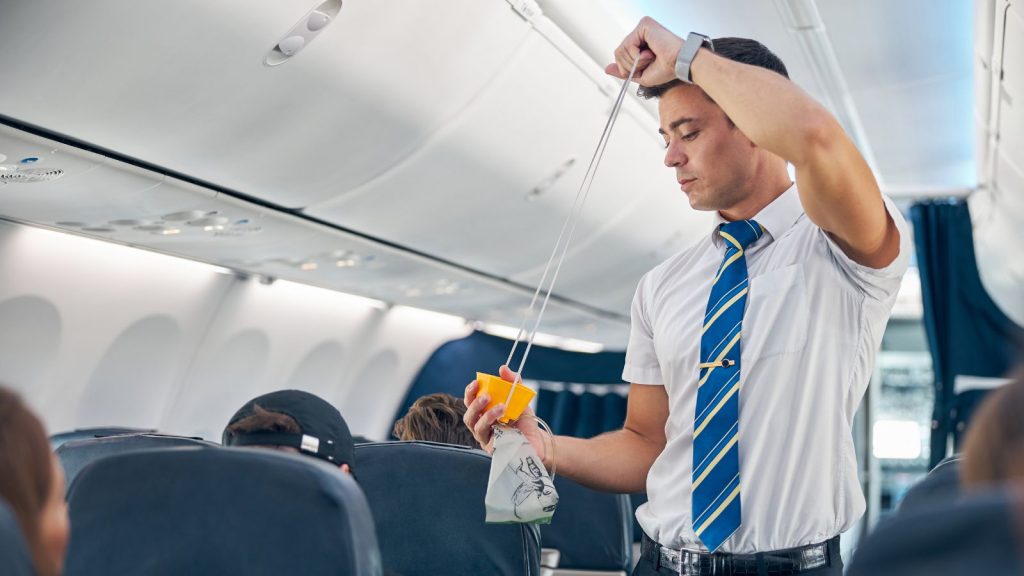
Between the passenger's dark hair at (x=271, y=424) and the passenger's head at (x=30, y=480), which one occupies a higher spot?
the passenger's dark hair at (x=271, y=424)

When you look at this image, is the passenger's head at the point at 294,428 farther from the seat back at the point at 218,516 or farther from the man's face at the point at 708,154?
the man's face at the point at 708,154

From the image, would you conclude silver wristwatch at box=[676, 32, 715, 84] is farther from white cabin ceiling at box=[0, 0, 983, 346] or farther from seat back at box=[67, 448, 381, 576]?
white cabin ceiling at box=[0, 0, 983, 346]

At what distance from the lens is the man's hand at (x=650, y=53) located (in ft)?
7.13

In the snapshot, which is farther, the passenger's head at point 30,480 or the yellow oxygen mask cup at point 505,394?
the yellow oxygen mask cup at point 505,394

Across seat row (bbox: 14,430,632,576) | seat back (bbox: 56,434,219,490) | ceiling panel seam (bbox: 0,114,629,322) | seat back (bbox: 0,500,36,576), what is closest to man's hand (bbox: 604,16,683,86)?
seat row (bbox: 14,430,632,576)

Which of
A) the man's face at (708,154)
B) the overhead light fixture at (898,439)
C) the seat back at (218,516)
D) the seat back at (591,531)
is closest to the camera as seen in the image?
the seat back at (218,516)

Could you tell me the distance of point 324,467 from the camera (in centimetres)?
181

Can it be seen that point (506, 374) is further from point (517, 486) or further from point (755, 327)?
point (755, 327)

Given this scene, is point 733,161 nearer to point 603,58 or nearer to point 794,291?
point 794,291

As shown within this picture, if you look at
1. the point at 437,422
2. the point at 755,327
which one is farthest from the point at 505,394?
the point at 437,422

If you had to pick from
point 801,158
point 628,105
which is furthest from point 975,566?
point 628,105

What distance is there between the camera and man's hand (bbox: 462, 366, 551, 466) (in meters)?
2.18

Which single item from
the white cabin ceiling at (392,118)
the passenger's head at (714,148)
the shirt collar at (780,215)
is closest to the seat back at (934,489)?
the shirt collar at (780,215)

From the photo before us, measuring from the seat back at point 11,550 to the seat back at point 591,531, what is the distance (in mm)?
4392
